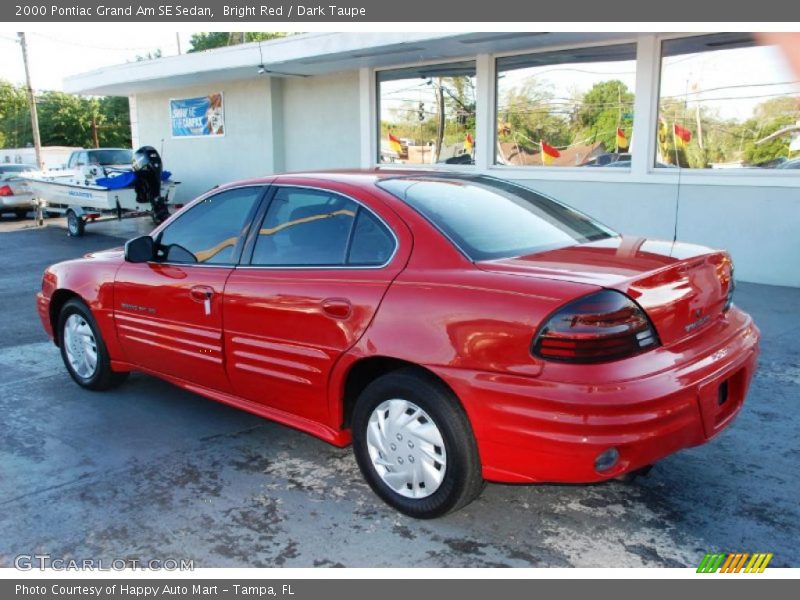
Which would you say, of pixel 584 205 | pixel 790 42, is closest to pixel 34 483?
pixel 584 205

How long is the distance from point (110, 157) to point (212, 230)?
49.1 feet

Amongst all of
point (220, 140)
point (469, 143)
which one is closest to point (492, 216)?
point (469, 143)

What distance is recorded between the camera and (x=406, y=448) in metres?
3.33

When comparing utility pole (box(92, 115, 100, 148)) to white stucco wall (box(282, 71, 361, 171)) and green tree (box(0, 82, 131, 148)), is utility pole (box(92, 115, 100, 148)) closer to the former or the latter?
green tree (box(0, 82, 131, 148))

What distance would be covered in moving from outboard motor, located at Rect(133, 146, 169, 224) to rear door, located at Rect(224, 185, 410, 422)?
11.2 metres

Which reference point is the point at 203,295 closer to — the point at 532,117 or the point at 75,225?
the point at 532,117

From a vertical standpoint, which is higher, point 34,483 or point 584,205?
point 584,205

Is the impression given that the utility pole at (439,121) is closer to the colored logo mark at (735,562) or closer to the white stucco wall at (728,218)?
the white stucco wall at (728,218)

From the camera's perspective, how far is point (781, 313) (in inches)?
287

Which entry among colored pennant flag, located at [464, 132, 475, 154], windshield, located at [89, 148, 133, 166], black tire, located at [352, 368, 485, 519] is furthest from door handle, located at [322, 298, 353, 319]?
windshield, located at [89, 148, 133, 166]

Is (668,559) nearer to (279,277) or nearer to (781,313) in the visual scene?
(279,277)

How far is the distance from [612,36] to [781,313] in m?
4.18

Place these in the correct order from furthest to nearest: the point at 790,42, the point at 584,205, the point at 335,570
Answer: the point at 584,205, the point at 790,42, the point at 335,570

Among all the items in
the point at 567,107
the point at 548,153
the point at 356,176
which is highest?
the point at 567,107
